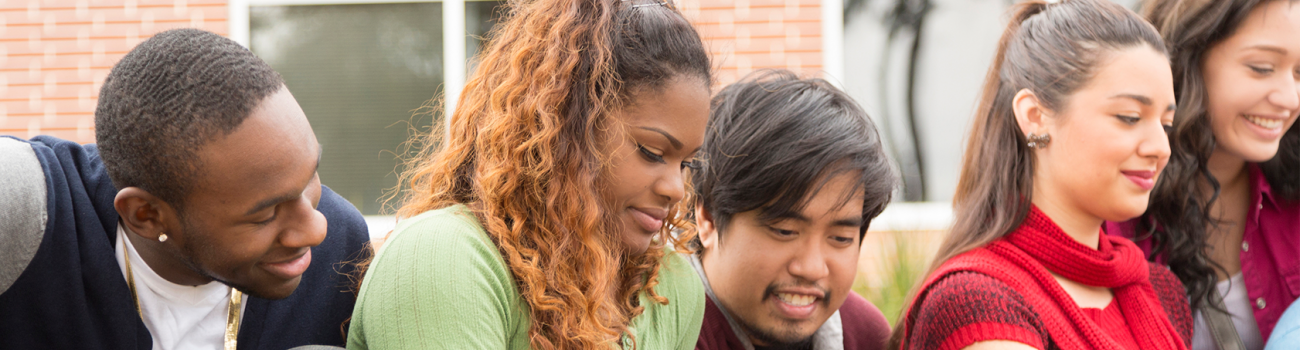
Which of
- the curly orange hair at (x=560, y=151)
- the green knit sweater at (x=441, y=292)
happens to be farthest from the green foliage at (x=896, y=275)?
the green knit sweater at (x=441, y=292)

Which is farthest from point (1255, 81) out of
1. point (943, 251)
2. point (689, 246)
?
point (689, 246)

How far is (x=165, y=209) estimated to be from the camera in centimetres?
169

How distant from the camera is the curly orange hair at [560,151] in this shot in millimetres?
1766

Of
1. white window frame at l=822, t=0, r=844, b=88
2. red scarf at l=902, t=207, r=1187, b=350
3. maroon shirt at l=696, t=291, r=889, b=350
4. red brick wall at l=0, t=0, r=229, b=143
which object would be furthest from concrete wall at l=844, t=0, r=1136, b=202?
red brick wall at l=0, t=0, r=229, b=143

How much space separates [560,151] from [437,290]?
14.1 inches

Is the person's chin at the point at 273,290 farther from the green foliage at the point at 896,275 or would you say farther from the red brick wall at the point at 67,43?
the red brick wall at the point at 67,43

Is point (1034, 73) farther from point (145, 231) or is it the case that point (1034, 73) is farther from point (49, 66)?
point (49, 66)

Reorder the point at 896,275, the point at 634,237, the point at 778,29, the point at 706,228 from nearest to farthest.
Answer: the point at 634,237 → the point at 706,228 → the point at 896,275 → the point at 778,29

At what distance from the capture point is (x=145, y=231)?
1725mm

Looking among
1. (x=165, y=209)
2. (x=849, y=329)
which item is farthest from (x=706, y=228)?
(x=165, y=209)

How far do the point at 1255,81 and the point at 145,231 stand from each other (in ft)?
9.35

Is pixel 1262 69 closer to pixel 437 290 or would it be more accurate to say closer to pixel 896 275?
pixel 896 275

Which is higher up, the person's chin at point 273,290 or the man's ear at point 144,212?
the man's ear at point 144,212

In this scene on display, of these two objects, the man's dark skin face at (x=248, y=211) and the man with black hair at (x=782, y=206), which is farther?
the man with black hair at (x=782, y=206)
